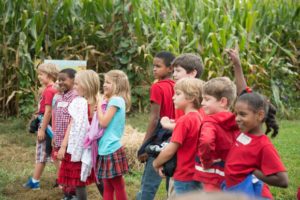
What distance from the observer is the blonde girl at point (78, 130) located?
4.96m

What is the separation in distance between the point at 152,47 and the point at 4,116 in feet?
9.71

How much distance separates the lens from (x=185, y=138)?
3.71 m

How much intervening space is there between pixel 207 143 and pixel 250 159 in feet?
0.99

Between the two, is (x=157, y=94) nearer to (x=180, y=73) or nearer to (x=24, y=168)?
(x=180, y=73)

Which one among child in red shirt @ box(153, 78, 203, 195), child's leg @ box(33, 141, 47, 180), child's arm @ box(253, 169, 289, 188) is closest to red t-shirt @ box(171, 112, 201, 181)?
child in red shirt @ box(153, 78, 203, 195)

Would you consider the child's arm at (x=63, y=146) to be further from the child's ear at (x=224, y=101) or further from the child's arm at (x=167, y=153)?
the child's ear at (x=224, y=101)

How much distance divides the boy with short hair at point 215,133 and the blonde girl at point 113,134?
126cm

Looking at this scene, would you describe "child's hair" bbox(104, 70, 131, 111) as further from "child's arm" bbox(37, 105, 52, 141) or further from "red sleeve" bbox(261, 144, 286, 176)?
"red sleeve" bbox(261, 144, 286, 176)

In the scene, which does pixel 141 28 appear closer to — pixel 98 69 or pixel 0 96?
pixel 98 69

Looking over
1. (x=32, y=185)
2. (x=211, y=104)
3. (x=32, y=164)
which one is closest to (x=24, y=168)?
(x=32, y=164)

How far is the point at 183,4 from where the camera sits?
33.8ft

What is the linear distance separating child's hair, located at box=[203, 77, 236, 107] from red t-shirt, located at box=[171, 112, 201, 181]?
0.84 feet

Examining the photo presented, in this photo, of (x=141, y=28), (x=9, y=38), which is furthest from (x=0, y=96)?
(x=141, y=28)

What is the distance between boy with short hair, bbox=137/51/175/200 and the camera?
4352mm
